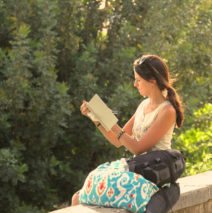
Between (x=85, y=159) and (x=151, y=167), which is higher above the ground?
(x=151, y=167)

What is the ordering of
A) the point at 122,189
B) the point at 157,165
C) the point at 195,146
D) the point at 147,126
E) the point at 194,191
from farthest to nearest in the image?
the point at 195,146, the point at 194,191, the point at 147,126, the point at 157,165, the point at 122,189

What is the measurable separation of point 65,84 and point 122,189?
2949 millimetres

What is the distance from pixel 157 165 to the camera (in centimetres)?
352

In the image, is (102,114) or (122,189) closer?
(122,189)

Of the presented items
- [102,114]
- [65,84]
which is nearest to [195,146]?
[65,84]

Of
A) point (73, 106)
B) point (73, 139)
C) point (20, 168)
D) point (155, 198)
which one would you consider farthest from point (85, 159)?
point (155, 198)

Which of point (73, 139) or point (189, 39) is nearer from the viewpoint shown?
point (73, 139)

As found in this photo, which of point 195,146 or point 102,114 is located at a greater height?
point 102,114

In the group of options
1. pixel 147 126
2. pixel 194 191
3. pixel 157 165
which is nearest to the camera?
pixel 157 165

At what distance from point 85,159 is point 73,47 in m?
1.45

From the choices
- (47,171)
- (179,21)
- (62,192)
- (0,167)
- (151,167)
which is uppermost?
(179,21)

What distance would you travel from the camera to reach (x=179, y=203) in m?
4.18

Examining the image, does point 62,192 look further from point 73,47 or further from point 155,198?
point 155,198

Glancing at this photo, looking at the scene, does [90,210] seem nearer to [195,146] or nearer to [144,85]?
[144,85]
